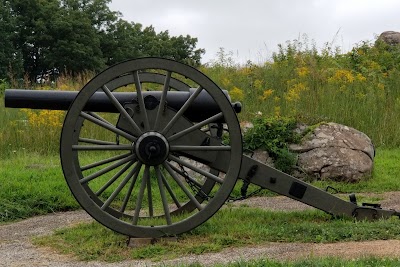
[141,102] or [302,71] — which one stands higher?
[302,71]

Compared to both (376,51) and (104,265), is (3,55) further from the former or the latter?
(104,265)

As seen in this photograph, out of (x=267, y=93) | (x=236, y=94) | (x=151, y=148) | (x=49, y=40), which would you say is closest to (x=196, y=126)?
(x=151, y=148)

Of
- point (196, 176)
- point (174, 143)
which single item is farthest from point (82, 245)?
point (196, 176)

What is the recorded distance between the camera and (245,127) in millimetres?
11922

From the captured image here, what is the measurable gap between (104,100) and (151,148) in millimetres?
845

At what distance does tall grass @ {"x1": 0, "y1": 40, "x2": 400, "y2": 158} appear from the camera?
1357 centimetres

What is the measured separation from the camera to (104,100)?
724cm

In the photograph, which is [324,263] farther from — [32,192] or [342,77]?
[342,77]

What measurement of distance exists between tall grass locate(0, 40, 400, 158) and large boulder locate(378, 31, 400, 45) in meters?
3.88

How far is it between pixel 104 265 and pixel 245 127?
611 centimetres

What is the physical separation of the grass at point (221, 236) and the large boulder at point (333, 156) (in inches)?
132

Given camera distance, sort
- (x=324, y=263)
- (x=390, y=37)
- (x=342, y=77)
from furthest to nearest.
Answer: (x=390, y=37) → (x=342, y=77) → (x=324, y=263)

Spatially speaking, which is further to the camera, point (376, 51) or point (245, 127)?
point (376, 51)

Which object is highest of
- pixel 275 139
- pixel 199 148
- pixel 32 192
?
pixel 199 148
